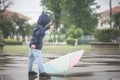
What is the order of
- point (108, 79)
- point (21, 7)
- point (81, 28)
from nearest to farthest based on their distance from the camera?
1. point (108, 79)
2. point (81, 28)
3. point (21, 7)

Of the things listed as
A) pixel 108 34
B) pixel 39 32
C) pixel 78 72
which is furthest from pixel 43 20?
pixel 108 34

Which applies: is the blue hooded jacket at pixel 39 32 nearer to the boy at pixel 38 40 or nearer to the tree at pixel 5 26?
the boy at pixel 38 40

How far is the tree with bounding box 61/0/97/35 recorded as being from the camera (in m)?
68.5

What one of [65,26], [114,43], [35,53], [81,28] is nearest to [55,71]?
[35,53]

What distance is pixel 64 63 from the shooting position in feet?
34.7

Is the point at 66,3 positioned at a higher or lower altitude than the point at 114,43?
higher

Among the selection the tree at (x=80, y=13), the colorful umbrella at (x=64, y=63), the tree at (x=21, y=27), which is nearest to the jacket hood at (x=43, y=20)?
the colorful umbrella at (x=64, y=63)

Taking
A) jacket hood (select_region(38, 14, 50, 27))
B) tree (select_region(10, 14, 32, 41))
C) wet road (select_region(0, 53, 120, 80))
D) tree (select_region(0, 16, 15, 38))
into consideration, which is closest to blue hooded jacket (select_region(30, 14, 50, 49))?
jacket hood (select_region(38, 14, 50, 27))

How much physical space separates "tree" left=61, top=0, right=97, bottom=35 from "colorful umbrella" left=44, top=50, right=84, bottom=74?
189 ft

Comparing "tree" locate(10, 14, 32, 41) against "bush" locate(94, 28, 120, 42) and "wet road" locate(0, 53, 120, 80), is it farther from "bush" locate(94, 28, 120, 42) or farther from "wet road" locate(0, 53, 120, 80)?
"wet road" locate(0, 53, 120, 80)

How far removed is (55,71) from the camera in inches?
424

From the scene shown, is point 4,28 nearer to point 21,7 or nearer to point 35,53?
point 21,7

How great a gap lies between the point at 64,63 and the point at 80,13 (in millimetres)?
58252

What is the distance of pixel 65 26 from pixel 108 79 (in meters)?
65.2
